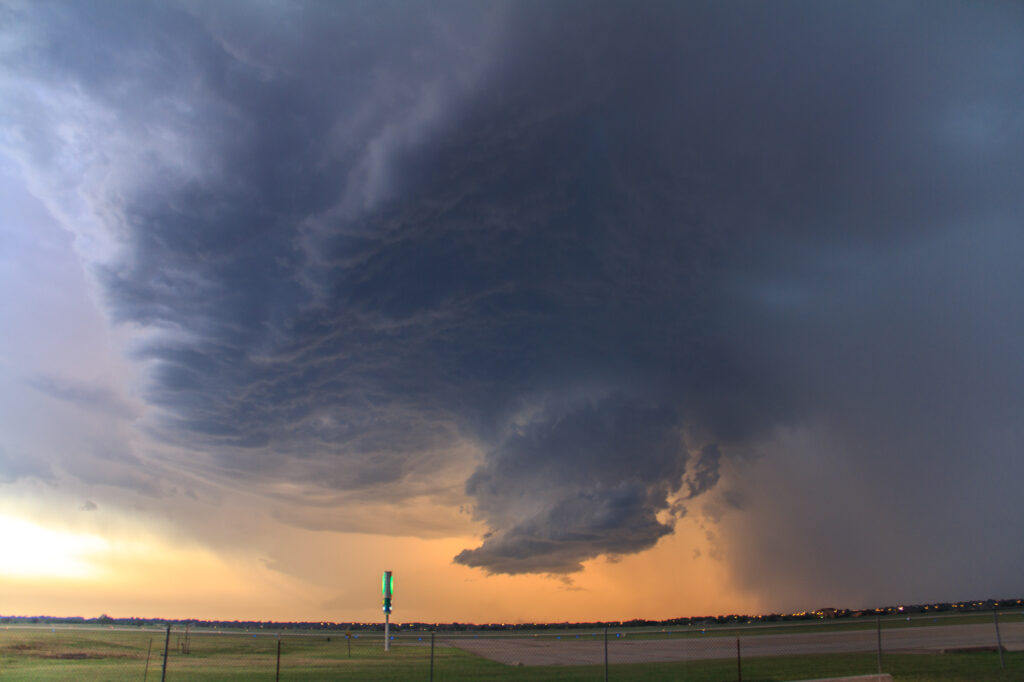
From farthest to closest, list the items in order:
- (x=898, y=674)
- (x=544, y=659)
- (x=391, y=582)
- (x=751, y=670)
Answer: (x=391, y=582) < (x=544, y=659) < (x=751, y=670) < (x=898, y=674)

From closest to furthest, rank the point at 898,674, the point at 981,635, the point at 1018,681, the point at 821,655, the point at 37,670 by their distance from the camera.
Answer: the point at 1018,681, the point at 898,674, the point at 37,670, the point at 821,655, the point at 981,635

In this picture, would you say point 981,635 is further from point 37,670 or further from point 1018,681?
point 37,670

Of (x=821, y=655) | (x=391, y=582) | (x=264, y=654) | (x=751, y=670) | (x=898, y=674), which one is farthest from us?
(x=391, y=582)

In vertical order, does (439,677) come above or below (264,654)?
above

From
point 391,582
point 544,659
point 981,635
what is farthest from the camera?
point 391,582

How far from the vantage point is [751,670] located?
104 feet

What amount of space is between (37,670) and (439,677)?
2328cm

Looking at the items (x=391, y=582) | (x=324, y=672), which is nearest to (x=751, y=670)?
(x=324, y=672)

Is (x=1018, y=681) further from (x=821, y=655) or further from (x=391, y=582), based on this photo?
(x=391, y=582)

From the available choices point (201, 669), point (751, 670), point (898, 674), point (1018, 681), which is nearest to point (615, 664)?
point (751, 670)

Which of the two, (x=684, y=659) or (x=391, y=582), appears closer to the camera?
(x=684, y=659)

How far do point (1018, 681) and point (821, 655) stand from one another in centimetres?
1609

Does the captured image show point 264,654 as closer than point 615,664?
No

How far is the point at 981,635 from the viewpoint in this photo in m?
49.7
